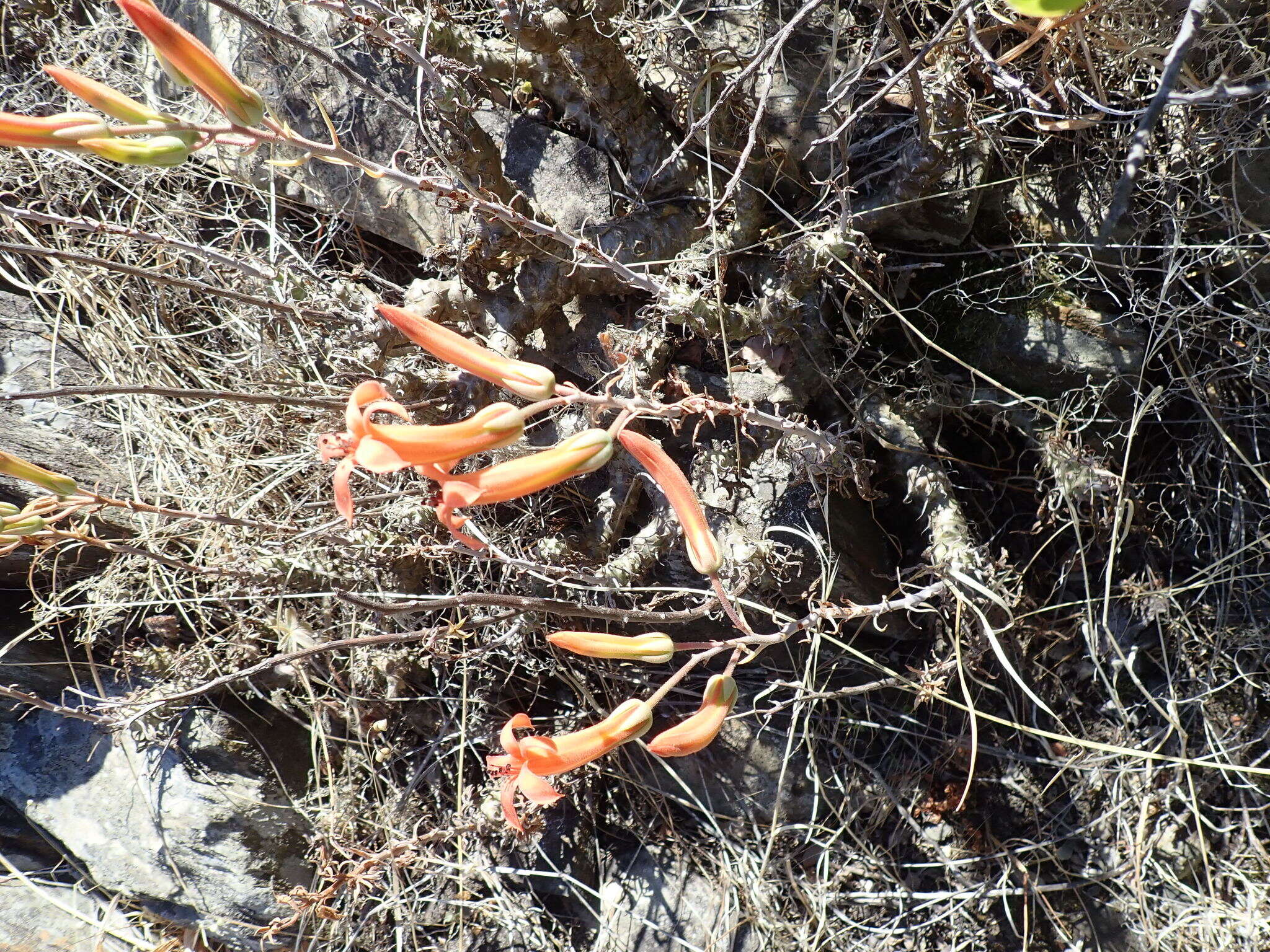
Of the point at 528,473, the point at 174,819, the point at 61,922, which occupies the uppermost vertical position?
the point at 528,473

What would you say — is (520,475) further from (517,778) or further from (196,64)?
(196,64)

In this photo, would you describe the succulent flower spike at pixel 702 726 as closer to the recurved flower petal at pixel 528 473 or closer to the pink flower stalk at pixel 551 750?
the pink flower stalk at pixel 551 750

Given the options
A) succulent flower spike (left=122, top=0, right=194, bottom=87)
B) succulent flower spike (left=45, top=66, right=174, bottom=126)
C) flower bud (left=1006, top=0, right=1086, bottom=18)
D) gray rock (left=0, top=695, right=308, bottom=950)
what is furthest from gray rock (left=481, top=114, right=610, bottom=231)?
gray rock (left=0, top=695, right=308, bottom=950)

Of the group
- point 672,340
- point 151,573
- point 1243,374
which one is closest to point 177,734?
point 151,573

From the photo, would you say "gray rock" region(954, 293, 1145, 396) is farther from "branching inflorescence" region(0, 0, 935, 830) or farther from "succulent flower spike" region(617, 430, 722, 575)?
"succulent flower spike" region(617, 430, 722, 575)

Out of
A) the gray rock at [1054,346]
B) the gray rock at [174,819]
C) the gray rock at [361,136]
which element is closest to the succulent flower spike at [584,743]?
the gray rock at [1054,346]

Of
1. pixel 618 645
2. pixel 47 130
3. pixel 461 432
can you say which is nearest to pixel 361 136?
pixel 47 130

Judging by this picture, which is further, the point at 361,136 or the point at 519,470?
the point at 361,136
